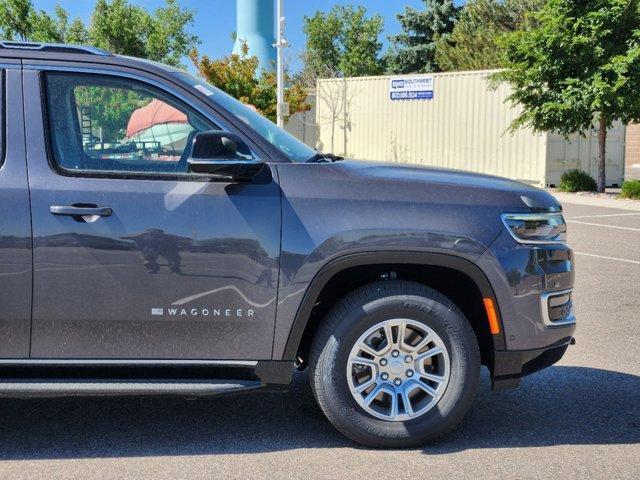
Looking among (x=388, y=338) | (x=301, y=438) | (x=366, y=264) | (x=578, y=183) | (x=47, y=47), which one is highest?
(x=47, y=47)

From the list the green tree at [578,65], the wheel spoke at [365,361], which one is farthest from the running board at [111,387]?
the green tree at [578,65]

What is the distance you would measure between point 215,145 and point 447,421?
5.86ft

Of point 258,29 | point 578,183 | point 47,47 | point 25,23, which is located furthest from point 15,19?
point 47,47

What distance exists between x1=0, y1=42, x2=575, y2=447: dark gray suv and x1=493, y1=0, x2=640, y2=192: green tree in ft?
58.0

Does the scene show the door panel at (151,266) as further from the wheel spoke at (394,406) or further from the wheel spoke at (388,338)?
the wheel spoke at (394,406)

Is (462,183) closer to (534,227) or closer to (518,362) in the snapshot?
(534,227)

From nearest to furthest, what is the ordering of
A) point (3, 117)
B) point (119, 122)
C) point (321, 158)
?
point (3, 117)
point (119, 122)
point (321, 158)

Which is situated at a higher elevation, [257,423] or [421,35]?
[421,35]

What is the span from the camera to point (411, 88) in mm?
29219

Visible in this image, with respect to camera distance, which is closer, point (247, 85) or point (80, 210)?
point (80, 210)

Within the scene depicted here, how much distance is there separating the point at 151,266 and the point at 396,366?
4.27 feet

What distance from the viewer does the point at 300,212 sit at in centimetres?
398

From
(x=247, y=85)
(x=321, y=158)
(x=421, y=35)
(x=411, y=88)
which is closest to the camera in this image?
(x=321, y=158)

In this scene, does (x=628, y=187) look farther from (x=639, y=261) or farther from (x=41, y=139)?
(x=41, y=139)
